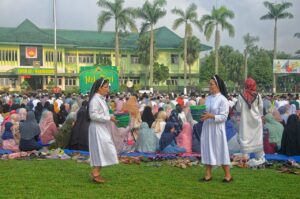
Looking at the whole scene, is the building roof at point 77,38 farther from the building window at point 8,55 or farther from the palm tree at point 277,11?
the palm tree at point 277,11

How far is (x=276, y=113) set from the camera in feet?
38.5

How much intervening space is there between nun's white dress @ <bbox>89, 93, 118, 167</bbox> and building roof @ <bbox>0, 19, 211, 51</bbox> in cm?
3849

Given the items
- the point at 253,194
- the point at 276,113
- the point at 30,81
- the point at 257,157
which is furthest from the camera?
the point at 30,81

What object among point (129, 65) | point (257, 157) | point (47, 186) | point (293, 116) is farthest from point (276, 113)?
point (129, 65)

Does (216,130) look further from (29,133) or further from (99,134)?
(29,133)

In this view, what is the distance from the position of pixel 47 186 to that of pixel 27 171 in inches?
49.7

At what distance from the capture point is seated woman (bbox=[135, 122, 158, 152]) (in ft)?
32.1

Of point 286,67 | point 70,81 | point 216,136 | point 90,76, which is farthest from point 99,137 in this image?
point 70,81

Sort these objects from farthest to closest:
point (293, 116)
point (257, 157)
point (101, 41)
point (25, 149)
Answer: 1. point (101, 41)
2. point (25, 149)
3. point (293, 116)
4. point (257, 157)

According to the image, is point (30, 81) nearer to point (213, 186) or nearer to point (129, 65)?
point (129, 65)

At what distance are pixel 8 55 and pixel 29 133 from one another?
1442 inches

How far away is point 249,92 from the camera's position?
784cm

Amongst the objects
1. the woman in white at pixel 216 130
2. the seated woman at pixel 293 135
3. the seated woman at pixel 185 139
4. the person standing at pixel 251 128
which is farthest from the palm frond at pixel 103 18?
the woman in white at pixel 216 130

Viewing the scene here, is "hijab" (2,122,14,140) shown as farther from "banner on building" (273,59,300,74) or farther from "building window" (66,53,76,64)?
"building window" (66,53,76,64)
